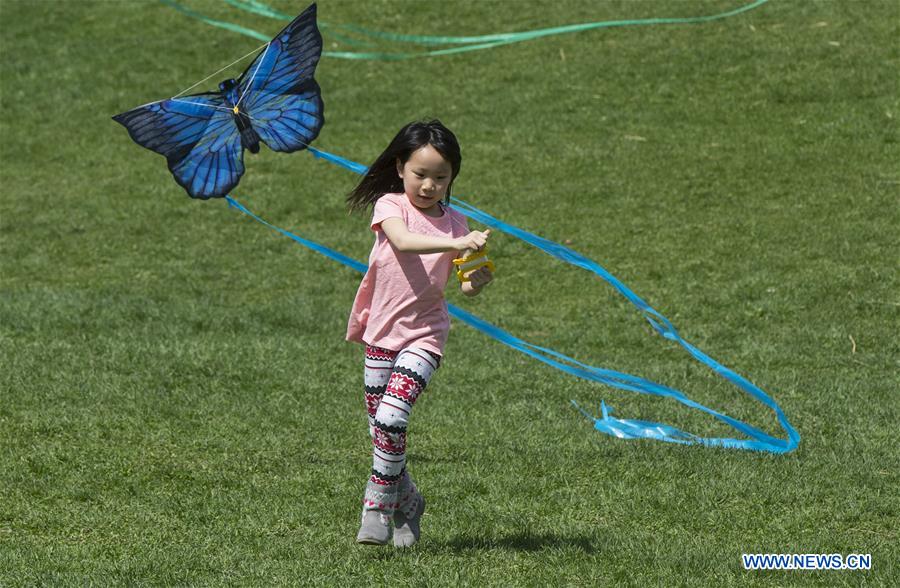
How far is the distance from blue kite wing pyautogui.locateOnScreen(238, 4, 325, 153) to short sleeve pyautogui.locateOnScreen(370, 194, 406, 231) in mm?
709

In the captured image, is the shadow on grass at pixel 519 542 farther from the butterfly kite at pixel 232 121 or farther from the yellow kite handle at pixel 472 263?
the butterfly kite at pixel 232 121

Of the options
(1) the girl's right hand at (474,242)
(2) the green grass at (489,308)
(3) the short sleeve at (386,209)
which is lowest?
(2) the green grass at (489,308)

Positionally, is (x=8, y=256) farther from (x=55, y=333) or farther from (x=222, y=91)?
(x=222, y=91)

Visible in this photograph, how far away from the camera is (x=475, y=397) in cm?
838

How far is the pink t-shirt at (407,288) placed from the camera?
5094 millimetres

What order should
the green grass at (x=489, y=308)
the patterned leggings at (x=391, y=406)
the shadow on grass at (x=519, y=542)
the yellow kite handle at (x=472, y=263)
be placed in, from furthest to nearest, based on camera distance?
the green grass at (x=489, y=308)
the shadow on grass at (x=519, y=542)
the patterned leggings at (x=391, y=406)
the yellow kite handle at (x=472, y=263)

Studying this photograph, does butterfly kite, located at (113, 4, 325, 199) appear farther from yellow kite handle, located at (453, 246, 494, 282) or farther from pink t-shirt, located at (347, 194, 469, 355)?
yellow kite handle, located at (453, 246, 494, 282)

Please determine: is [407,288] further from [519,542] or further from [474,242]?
[519,542]

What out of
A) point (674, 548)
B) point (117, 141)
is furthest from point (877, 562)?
point (117, 141)

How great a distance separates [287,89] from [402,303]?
1.38m

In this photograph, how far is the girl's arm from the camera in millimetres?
4641

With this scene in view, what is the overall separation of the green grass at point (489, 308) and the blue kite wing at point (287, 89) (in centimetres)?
187

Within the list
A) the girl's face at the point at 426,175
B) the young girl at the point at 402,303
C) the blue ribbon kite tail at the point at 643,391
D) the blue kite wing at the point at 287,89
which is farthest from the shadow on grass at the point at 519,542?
the blue kite wing at the point at 287,89

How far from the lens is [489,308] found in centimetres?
1147
